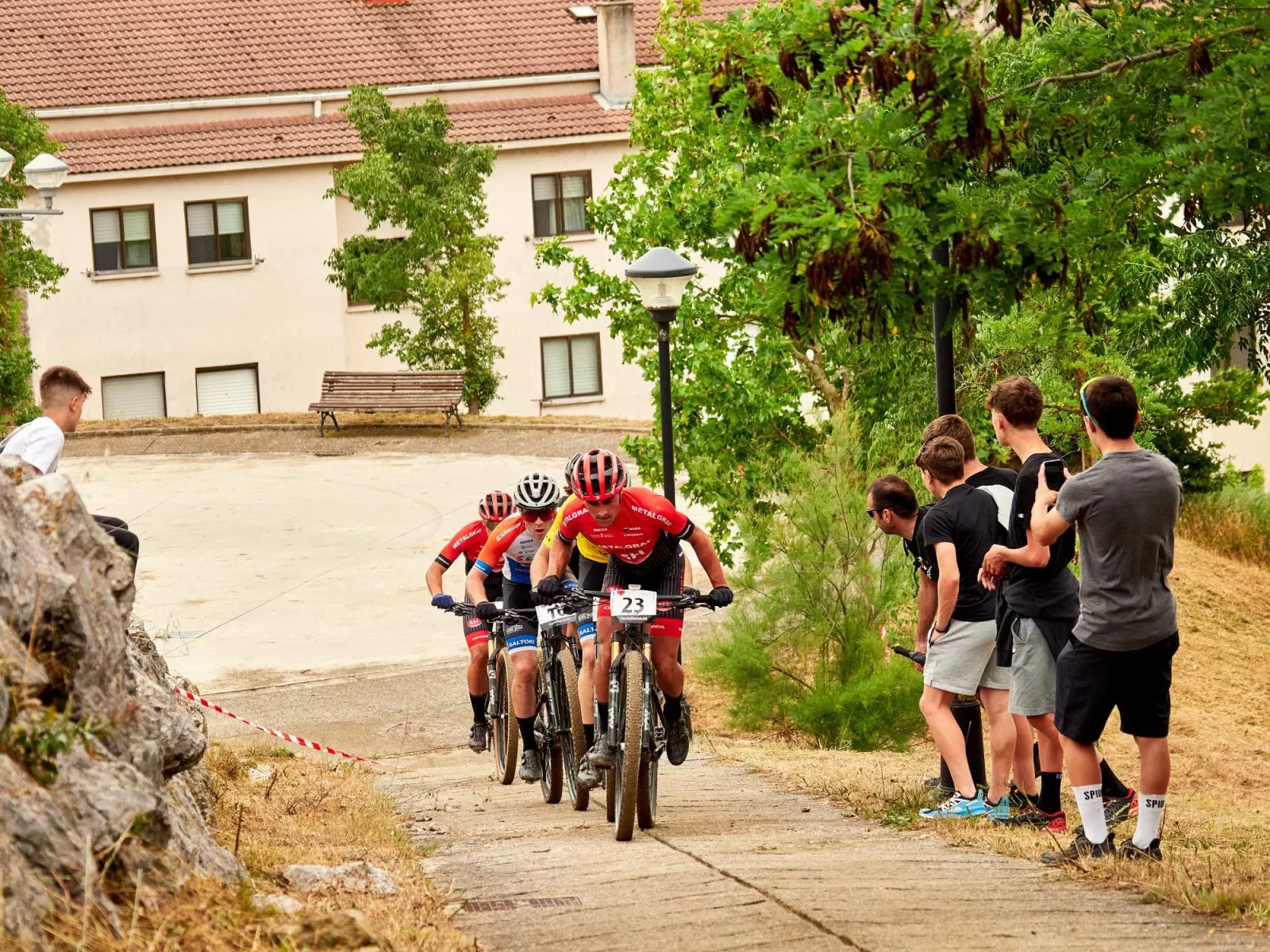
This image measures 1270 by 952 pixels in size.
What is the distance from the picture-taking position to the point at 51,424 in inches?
334

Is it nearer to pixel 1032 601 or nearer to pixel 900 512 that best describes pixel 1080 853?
pixel 1032 601

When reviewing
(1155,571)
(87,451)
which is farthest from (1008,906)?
(87,451)

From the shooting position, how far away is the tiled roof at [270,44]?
4262cm

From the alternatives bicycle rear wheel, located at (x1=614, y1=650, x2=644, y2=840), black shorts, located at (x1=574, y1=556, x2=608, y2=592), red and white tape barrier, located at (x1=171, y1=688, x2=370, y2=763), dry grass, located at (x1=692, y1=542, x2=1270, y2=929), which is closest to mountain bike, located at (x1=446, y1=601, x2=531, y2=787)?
black shorts, located at (x1=574, y1=556, x2=608, y2=592)

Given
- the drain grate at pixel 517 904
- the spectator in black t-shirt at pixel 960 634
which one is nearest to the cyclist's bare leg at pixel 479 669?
the spectator in black t-shirt at pixel 960 634

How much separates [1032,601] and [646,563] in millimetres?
1996

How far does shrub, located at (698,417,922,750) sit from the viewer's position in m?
14.0

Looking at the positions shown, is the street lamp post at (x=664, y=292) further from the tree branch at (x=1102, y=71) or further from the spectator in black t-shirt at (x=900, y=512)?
the tree branch at (x=1102, y=71)

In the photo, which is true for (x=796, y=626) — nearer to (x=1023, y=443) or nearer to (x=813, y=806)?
(x=813, y=806)

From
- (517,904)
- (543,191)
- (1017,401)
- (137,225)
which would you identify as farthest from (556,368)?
(517,904)

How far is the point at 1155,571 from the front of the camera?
6977 mm

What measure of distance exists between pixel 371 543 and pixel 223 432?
1118cm

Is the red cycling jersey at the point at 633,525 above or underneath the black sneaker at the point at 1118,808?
above

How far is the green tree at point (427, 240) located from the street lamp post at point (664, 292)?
71.3 ft
